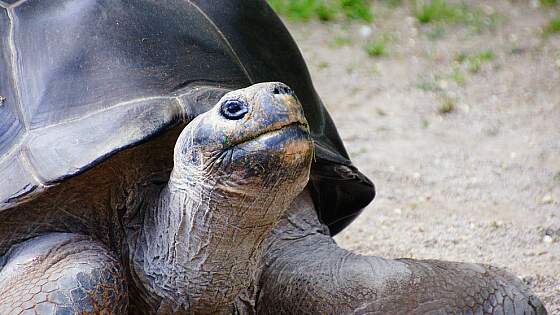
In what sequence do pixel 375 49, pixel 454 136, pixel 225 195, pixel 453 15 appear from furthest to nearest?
1. pixel 453 15
2. pixel 375 49
3. pixel 454 136
4. pixel 225 195

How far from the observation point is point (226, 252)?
259 cm

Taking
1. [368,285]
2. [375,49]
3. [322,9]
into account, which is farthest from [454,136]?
[368,285]

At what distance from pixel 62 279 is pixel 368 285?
3.08ft

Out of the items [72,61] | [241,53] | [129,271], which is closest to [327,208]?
[241,53]

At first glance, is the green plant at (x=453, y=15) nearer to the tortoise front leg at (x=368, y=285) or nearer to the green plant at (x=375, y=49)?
the green plant at (x=375, y=49)

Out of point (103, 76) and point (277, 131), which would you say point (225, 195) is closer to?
point (277, 131)

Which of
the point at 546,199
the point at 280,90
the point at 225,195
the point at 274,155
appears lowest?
the point at 546,199

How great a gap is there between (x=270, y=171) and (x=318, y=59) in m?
5.00

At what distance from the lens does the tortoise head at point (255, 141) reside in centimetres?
223

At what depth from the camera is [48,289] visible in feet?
8.09

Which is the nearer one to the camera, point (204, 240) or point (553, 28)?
point (204, 240)

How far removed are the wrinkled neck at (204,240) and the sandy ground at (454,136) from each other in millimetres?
1447

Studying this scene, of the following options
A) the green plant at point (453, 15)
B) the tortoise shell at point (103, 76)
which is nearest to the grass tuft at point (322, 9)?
the green plant at point (453, 15)

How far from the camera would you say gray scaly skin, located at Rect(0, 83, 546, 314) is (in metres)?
2.29
